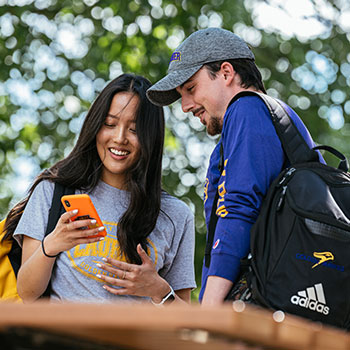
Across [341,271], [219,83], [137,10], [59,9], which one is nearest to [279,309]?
[341,271]

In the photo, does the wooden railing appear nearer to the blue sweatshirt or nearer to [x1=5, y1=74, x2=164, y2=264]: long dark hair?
the blue sweatshirt

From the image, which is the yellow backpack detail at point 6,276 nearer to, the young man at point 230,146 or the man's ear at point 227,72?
the young man at point 230,146

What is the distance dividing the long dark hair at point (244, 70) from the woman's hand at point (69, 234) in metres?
0.69

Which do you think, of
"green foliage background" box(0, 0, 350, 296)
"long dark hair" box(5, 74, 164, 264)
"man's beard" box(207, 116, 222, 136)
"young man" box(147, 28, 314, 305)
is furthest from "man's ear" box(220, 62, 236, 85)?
"green foliage background" box(0, 0, 350, 296)

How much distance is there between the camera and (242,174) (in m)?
1.95

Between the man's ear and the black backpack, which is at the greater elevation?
the man's ear

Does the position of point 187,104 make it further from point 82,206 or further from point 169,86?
point 82,206

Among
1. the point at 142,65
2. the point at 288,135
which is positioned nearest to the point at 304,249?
the point at 288,135

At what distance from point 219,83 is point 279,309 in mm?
929

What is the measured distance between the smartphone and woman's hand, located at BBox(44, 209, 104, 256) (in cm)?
1

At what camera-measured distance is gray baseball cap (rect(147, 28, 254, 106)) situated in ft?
7.89

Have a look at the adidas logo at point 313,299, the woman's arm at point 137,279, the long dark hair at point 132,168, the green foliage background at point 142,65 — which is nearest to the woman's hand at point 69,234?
the woman's arm at point 137,279

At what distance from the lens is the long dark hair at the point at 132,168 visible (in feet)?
8.66

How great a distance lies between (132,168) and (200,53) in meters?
0.62
